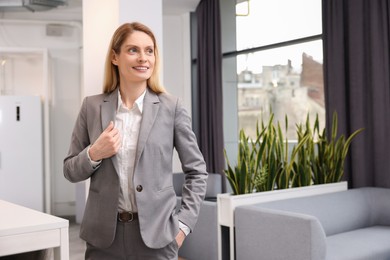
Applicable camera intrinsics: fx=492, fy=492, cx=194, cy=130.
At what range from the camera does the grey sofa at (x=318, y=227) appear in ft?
9.92

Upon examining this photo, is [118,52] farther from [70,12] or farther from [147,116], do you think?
[70,12]

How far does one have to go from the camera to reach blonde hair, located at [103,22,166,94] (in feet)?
5.31

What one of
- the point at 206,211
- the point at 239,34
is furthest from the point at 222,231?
the point at 239,34

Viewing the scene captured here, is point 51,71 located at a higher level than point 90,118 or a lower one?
higher

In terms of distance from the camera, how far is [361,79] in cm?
447

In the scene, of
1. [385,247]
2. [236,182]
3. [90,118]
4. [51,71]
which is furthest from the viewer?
[51,71]

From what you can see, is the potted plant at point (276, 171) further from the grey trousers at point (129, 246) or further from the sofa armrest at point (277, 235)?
the grey trousers at point (129, 246)

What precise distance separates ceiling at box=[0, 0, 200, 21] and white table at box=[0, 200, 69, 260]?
4717 millimetres

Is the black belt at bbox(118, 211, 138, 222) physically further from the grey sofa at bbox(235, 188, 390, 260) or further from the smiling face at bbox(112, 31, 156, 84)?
the grey sofa at bbox(235, 188, 390, 260)

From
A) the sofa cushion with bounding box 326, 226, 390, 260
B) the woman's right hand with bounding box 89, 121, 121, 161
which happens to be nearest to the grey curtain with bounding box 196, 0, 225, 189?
the sofa cushion with bounding box 326, 226, 390, 260

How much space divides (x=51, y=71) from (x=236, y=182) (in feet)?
13.7

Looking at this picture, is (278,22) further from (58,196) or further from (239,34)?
(58,196)

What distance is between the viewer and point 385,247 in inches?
135

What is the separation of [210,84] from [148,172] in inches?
191
